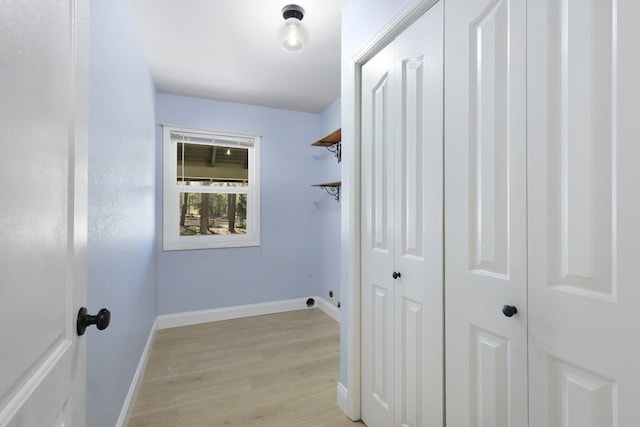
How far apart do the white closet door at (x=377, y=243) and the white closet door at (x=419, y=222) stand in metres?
0.06

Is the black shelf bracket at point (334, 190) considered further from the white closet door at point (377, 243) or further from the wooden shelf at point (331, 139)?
the white closet door at point (377, 243)

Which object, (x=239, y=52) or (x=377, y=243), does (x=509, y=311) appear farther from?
(x=239, y=52)

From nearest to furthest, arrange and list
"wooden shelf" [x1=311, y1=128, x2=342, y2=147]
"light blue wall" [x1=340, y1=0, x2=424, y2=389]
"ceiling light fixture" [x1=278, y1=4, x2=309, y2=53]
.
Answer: "light blue wall" [x1=340, y1=0, x2=424, y2=389]
"ceiling light fixture" [x1=278, y1=4, x2=309, y2=53]
"wooden shelf" [x1=311, y1=128, x2=342, y2=147]

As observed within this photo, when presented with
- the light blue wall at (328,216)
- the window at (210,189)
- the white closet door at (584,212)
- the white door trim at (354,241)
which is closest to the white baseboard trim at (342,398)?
the white door trim at (354,241)

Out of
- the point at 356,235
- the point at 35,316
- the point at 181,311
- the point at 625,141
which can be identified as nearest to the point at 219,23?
the point at 356,235

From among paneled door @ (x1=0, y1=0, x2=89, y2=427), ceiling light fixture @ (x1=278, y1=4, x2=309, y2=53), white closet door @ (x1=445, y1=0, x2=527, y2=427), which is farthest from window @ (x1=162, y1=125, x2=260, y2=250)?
white closet door @ (x1=445, y1=0, x2=527, y2=427)

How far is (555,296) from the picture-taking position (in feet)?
2.72

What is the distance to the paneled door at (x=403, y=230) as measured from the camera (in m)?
1.24

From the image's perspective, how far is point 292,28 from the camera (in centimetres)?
189

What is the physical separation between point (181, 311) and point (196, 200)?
123 centimetres

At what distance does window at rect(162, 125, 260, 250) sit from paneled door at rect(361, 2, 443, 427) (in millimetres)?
2174

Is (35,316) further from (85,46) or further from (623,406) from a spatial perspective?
(623,406)

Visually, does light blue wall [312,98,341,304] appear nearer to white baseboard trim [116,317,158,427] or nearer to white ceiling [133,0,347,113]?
white ceiling [133,0,347,113]

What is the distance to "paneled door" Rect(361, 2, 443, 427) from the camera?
48.8 inches
